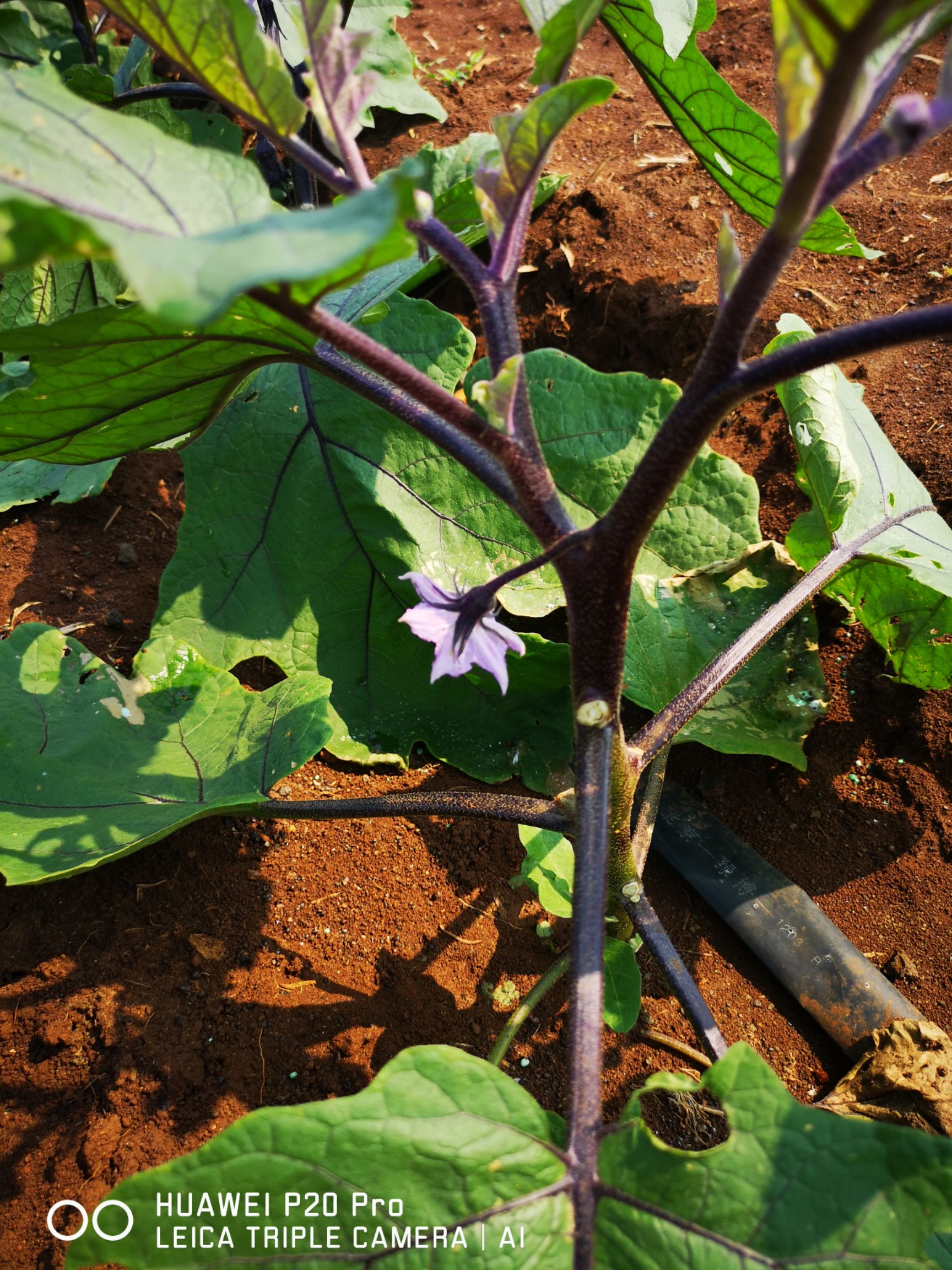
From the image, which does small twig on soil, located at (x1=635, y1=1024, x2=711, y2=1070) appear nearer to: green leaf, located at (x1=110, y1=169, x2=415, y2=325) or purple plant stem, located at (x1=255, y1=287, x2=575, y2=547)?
purple plant stem, located at (x1=255, y1=287, x2=575, y2=547)

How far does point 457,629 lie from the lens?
2.53ft

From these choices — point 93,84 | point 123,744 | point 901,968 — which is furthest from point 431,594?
point 93,84

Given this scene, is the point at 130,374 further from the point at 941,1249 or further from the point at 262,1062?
the point at 941,1249

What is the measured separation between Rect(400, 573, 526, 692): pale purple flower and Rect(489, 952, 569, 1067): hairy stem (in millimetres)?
543

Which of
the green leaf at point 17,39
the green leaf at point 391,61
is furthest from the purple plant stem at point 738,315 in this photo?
the green leaf at point 17,39

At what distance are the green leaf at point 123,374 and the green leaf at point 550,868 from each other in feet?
2.14

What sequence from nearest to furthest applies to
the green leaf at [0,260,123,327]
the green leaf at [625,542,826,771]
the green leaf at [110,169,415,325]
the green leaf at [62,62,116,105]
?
the green leaf at [110,169,415,325] < the green leaf at [625,542,826,771] < the green leaf at [62,62,116,105] < the green leaf at [0,260,123,327]

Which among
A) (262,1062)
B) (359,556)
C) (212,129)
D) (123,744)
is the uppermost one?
(212,129)

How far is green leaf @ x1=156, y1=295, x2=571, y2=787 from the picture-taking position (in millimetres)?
1463

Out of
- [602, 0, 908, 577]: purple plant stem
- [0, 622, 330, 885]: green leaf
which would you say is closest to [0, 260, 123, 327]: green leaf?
[0, 622, 330, 885]: green leaf

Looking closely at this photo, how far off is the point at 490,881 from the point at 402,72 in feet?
7.90

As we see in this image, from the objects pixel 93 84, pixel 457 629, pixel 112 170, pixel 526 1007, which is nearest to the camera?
pixel 112 170

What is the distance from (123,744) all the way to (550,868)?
25.4 inches

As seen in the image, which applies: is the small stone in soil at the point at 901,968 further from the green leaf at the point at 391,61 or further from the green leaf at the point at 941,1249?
the green leaf at the point at 391,61
